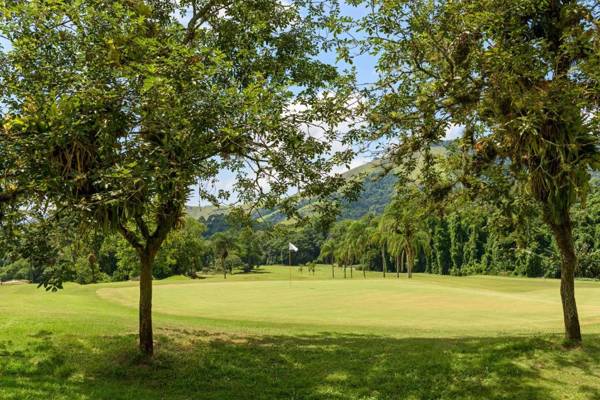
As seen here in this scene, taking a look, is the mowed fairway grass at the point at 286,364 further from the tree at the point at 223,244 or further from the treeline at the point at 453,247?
the tree at the point at 223,244

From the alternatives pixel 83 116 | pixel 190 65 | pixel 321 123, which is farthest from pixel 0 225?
pixel 321 123

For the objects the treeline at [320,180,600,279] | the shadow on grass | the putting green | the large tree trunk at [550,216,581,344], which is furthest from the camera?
the treeline at [320,180,600,279]

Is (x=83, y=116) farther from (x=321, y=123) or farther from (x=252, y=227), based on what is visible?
(x=252, y=227)

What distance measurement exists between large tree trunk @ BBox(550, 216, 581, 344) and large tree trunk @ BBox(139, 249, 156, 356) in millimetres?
11301

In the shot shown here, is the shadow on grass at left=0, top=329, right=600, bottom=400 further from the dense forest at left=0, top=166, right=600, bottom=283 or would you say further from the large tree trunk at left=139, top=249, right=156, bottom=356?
the dense forest at left=0, top=166, right=600, bottom=283

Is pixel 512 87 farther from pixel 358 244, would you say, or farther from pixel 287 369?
pixel 358 244

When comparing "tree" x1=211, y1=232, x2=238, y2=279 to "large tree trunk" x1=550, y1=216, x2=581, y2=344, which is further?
"tree" x1=211, y1=232, x2=238, y2=279

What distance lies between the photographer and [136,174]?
801 centimetres

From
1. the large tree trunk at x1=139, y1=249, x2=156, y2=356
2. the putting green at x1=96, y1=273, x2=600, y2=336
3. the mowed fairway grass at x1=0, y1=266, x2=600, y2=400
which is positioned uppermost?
the large tree trunk at x1=139, y1=249, x2=156, y2=356

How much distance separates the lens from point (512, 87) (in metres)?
10.7

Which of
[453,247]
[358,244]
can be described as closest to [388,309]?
[358,244]

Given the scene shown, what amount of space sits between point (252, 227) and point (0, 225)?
27.8 feet

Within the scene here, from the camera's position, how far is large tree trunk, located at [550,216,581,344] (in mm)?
13154

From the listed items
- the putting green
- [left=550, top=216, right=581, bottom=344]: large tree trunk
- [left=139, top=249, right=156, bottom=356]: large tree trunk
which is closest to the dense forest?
[left=550, top=216, right=581, bottom=344]: large tree trunk
